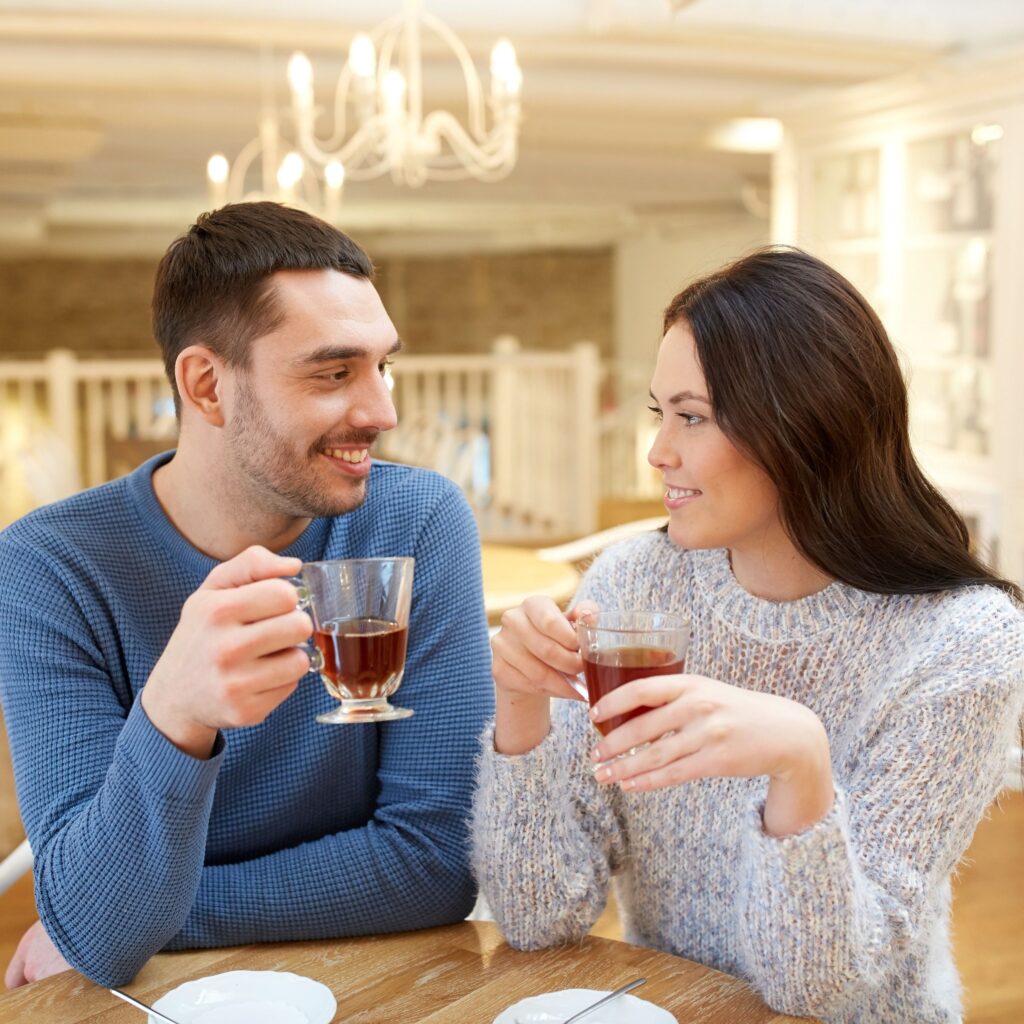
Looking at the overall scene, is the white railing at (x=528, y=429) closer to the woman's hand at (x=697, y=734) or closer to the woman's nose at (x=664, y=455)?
the woman's nose at (x=664, y=455)

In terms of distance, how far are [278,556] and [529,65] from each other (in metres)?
4.69

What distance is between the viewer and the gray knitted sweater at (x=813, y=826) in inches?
46.1

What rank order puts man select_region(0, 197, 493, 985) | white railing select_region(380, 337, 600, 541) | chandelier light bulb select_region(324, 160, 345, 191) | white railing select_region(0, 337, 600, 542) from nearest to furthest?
man select_region(0, 197, 493, 985)
chandelier light bulb select_region(324, 160, 345, 191)
white railing select_region(0, 337, 600, 542)
white railing select_region(380, 337, 600, 541)

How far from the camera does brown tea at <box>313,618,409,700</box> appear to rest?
1.09m

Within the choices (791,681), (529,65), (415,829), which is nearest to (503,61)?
(529,65)

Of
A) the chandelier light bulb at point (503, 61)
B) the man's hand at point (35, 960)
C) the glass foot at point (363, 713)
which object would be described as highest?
the chandelier light bulb at point (503, 61)

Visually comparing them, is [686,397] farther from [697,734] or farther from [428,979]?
[428,979]

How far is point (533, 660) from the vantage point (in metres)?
1.20

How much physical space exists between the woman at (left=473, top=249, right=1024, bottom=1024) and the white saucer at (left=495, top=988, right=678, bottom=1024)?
0.13 metres

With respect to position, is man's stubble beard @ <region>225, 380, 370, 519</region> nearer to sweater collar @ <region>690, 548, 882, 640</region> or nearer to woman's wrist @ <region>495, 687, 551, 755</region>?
woman's wrist @ <region>495, 687, 551, 755</region>

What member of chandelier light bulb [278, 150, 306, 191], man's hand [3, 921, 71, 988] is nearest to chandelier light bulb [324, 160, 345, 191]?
chandelier light bulb [278, 150, 306, 191]

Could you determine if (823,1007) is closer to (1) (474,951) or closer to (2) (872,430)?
(1) (474,951)

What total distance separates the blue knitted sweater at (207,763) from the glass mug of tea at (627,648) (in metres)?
0.35

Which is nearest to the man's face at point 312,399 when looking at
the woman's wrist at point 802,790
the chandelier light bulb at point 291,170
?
the woman's wrist at point 802,790
